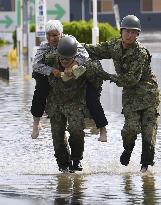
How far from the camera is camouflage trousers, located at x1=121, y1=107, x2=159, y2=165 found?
10953 millimetres

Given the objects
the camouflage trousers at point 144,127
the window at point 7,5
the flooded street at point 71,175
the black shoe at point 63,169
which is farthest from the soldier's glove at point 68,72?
the window at point 7,5

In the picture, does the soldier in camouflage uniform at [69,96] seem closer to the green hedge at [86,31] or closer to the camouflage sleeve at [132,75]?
the camouflage sleeve at [132,75]

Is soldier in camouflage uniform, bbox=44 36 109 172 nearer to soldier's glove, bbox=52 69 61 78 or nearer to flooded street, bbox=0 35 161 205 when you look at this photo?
soldier's glove, bbox=52 69 61 78

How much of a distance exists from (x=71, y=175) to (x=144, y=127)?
2.97 ft

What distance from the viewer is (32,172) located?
37.1 ft

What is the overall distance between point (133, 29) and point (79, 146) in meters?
1.31

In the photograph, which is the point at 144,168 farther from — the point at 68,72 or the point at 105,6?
the point at 105,6

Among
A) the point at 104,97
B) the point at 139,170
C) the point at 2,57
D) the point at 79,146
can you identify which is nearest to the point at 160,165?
the point at 139,170

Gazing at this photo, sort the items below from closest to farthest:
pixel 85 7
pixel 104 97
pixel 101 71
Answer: pixel 101 71
pixel 104 97
pixel 85 7

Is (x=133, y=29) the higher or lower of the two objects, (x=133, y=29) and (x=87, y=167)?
the higher

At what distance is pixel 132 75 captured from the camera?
1062 centimetres

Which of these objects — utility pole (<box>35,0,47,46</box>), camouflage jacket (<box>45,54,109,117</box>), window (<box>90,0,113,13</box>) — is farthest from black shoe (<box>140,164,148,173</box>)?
window (<box>90,0,113,13</box>)

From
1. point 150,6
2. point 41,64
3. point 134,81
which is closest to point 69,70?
point 41,64

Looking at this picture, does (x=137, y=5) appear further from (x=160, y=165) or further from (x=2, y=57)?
(x=160, y=165)
